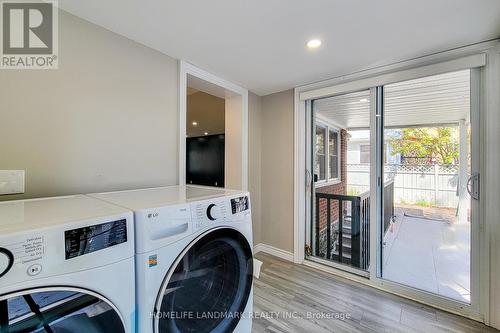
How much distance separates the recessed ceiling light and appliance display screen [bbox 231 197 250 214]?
51.0 inches

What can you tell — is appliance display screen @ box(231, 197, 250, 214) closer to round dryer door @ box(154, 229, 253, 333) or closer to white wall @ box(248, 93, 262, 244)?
round dryer door @ box(154, 229, 253, 333)

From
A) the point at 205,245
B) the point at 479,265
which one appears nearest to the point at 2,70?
the point at 205,245

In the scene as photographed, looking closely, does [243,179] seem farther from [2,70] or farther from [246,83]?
[2,70]

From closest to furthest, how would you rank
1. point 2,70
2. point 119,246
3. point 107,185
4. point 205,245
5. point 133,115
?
point 119,246
point 205,245
point 2,70
point 107,185
point 133,115

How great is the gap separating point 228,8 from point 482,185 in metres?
2.25

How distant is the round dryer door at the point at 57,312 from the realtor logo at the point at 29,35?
1296 mm

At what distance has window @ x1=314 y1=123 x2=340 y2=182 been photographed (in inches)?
101

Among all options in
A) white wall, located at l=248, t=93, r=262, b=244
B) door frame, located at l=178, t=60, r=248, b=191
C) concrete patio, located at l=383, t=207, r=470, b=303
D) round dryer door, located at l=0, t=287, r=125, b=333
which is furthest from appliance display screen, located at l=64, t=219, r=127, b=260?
concrete patio, located at l=383, t=207, r=470, b=303

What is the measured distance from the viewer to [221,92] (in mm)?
2518

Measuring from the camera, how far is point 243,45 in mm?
1704

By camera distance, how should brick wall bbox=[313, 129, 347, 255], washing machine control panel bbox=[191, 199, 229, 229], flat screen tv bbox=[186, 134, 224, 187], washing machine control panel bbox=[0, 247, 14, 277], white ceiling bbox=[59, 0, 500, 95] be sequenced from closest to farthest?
washing machine control panel bbox=[0, 247, 14, 277]
washing machine control panel bbox=[191, 199, 229, 229]
white ceiling bbox=[59, 0, 500, 95]
brick wall bbox=[313, 129, 347, 255]
flat screen tv bbox=[186, 134, 224, 187]

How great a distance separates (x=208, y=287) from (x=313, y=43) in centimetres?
183

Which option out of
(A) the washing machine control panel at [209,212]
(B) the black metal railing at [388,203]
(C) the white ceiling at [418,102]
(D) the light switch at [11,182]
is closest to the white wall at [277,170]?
(C) the white ceiling at [418,102]

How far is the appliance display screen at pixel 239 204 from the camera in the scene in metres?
1.22
